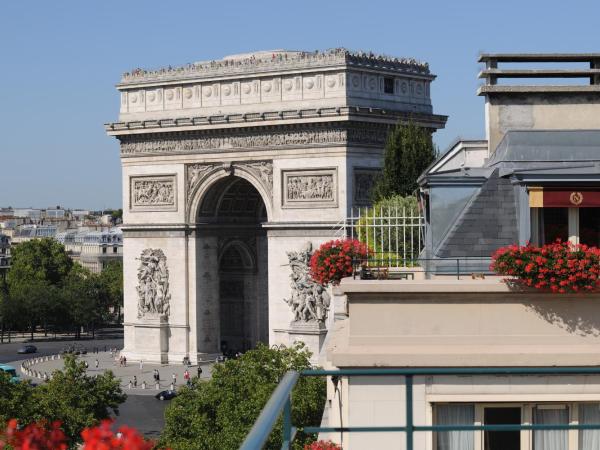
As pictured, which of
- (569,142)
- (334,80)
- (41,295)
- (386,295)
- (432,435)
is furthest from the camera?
(41,295)

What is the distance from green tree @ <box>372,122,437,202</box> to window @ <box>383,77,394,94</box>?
1009 centimetres

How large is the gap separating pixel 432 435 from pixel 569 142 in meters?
4.72

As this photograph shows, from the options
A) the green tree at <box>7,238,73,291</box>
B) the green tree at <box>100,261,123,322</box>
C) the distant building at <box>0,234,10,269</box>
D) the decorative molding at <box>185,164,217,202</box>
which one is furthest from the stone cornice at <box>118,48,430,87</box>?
the distant building at <box>0,234,10,269</box>

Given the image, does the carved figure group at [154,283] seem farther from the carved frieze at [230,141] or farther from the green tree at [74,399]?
the green tree at [74,399]

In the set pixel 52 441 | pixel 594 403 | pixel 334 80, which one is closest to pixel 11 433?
pixel 52 441

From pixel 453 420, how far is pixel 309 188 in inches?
1586

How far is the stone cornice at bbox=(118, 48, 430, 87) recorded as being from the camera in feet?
167

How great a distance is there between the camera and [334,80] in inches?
1981

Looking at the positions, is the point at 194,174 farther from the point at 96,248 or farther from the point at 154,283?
the point at 96,248

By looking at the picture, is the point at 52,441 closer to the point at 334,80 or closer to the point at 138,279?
the point at 334,80

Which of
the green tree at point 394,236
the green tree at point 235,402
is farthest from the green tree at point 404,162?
the green tree at point 235,402

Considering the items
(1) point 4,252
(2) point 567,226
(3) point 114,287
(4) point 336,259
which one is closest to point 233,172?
(4) point 336,259

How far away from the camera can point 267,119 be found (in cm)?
5169

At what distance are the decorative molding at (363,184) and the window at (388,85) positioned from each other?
3126 mm
